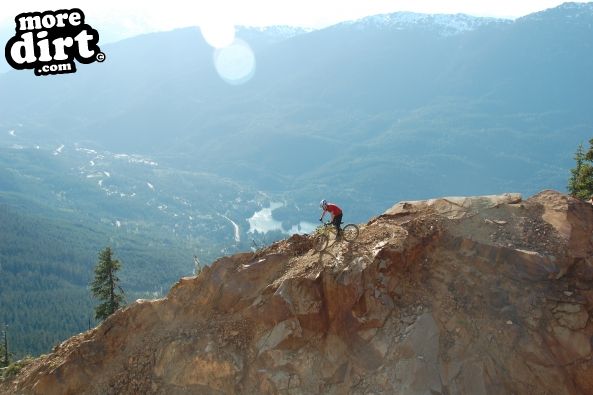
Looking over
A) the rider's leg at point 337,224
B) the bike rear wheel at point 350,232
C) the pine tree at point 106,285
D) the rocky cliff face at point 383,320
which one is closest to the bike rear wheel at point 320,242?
the rocky cliff face at point 383,320

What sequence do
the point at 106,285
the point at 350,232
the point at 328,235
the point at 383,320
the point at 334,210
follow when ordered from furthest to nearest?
1. the point at 106,285
2. the point at 334,210
3. the point at 328,235
4. the point at 350,232
5. the point at 383,320

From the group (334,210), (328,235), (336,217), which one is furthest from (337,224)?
(334,210)

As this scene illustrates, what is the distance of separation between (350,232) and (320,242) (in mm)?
1567

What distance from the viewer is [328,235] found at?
25.5 m

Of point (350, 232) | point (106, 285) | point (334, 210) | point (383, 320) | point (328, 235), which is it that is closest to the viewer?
point (383, 320)

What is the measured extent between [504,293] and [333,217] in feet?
28.1

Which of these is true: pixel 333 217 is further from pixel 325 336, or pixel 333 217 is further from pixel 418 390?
pixel 418 390

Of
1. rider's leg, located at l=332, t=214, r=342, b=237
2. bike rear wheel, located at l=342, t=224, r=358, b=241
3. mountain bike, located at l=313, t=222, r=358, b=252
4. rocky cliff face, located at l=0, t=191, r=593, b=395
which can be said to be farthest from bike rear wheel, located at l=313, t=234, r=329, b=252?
bike rear wheel, located at l=342, t=224, r=358, b=241

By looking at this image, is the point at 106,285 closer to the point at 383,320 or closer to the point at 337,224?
the point at 337,224

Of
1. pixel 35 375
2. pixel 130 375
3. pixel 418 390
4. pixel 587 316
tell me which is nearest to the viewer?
pixel 418 390

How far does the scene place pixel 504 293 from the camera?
2192cm

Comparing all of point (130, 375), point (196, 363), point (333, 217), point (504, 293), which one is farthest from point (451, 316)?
point (130, 375)

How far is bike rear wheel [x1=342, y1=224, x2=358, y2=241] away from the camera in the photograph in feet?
81.5

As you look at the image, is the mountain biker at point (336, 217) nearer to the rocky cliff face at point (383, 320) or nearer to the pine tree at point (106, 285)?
the rocky cliff face at point (383, 320)
